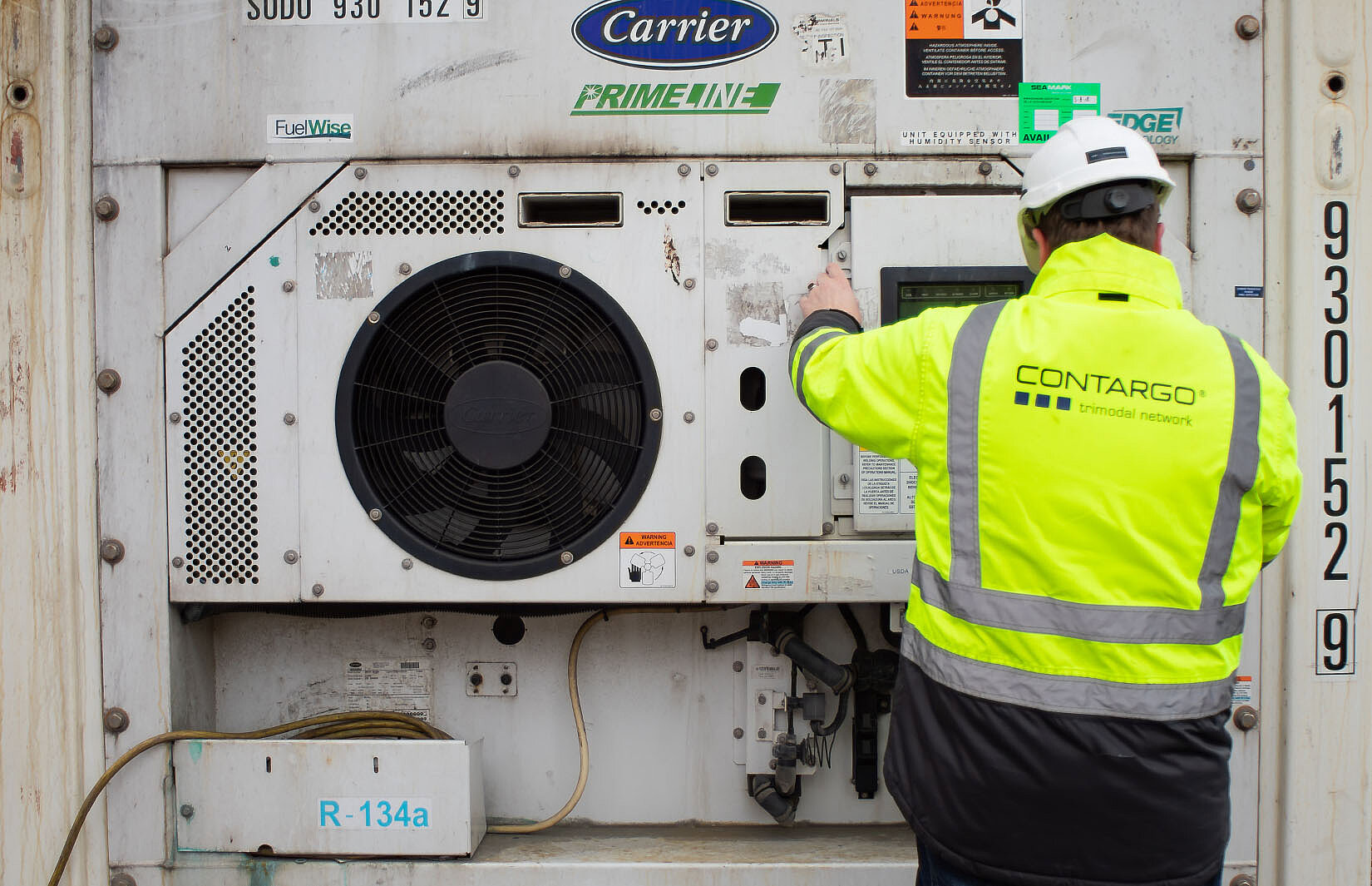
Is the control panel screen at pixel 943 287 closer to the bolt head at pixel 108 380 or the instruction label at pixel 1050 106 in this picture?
the instruction label at pixel 1050 106

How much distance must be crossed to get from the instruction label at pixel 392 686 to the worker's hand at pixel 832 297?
4.29 ft

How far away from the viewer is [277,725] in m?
2.18

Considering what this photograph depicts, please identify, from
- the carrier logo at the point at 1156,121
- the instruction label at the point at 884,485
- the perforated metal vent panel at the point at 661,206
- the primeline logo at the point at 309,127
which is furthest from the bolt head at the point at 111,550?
the carrier logo at the point at 1156,121

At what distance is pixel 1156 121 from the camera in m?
2.02

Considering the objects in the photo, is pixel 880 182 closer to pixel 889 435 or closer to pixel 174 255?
pixel 889 435

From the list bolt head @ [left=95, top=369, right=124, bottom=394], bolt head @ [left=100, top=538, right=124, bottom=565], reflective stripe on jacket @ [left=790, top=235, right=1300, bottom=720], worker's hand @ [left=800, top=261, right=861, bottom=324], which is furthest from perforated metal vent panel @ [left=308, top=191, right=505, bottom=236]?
reflective stripe on jacket @ [left=790, top=235, right=1300, bottom=720]

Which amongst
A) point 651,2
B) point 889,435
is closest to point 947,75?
point 651,2

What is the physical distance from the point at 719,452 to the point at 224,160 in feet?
4.41

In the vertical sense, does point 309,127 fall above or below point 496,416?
above

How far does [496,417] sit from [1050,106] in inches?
57.3

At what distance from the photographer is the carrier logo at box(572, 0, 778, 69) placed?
6.69ft

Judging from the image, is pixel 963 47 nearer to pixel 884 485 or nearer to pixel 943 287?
pixel 943 287

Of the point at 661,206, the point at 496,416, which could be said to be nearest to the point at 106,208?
the point at 496,416

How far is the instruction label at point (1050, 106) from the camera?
2.03m
